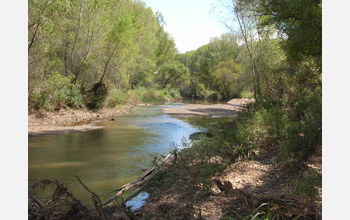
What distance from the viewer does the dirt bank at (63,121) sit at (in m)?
16.2

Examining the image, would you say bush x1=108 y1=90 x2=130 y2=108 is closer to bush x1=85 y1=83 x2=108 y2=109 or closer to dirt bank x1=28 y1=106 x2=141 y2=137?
bush x1=85 y1=83 x2=108 y2=109

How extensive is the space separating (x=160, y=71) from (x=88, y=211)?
56.3 metres

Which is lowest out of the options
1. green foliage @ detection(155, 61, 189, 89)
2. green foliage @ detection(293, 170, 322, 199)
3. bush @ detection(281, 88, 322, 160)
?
green foliage @ detection(293, 170, 322, 199)

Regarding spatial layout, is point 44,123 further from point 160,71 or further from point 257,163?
point 160,71

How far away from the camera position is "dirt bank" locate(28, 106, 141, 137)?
16197mm

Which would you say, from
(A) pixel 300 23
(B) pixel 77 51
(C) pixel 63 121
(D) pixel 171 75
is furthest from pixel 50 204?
(D) pixel 171 75

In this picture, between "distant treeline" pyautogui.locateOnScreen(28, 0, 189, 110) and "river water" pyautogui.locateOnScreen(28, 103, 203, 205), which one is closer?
"river water" pyautogui.locateOnScreen(28, 103, 203, 205)

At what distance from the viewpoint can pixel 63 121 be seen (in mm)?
19328

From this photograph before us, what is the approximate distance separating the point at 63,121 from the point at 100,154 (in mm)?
9211

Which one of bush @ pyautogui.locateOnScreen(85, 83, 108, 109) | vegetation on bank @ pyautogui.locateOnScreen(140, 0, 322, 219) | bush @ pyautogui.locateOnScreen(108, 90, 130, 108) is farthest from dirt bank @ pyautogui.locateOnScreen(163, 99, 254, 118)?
vegetation on bank @ pyautogui.locateOnScreen(140, 0, 322, 219)

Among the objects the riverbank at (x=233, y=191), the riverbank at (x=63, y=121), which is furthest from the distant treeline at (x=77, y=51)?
the riverbank at (x=233, y=191)

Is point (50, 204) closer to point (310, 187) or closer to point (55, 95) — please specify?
point (310, 187)

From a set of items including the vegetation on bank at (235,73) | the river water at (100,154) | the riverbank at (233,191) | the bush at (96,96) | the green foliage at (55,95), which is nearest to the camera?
the riverbank at (233,191)

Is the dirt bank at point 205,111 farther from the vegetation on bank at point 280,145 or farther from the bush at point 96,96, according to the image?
the vegetation on bank at point 280,145
